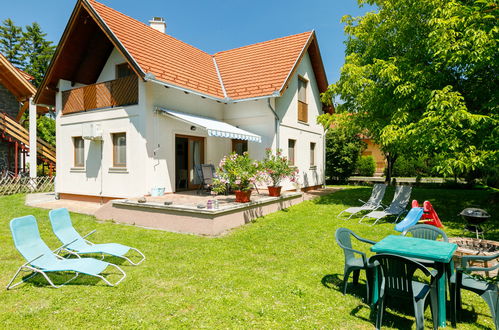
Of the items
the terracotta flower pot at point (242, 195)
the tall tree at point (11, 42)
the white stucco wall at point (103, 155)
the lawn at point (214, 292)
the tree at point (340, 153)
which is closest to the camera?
the lawn at point (214, 292)

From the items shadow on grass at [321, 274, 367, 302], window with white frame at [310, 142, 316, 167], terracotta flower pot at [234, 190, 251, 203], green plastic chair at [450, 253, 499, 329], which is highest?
window with white frame at [310, 142, 316, 167]

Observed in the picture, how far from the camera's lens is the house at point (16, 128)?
22672 millimetres

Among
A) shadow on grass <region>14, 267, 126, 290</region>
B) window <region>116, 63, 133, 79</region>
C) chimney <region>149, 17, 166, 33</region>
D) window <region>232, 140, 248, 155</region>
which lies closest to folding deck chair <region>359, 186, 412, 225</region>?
window <region>232, 140, 248, 155</region>

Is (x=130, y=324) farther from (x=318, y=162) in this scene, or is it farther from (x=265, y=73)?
(x=318, y=162)

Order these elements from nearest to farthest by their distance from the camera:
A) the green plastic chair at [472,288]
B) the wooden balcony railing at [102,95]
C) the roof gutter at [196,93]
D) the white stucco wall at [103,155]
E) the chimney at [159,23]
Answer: the green plastic chair at [472,288] → the roof gutter at [196,93] → the white stucco wall at [103,155] → the wooden balcony railing at [102,95] → the chimney at [159,23]

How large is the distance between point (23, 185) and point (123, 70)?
12844mm

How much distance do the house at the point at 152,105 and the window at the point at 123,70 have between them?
6 centimetres

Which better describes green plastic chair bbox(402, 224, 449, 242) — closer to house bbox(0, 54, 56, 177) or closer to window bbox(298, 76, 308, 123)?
window bbox(298, 76, 308, 123)

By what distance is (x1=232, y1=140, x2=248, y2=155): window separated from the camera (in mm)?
19388

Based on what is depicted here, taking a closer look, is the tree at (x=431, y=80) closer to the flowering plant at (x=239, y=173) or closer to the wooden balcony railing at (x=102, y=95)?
the flowering plant at (x=239, y=173)

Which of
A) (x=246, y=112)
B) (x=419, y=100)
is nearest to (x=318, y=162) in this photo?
(x=246, y=112)

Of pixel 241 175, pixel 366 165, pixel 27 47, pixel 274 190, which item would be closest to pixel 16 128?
pixel 241 175

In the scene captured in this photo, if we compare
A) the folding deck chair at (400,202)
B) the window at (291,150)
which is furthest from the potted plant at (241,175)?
the window at (291,150)

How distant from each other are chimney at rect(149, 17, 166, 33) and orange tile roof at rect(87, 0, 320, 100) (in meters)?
1.92
